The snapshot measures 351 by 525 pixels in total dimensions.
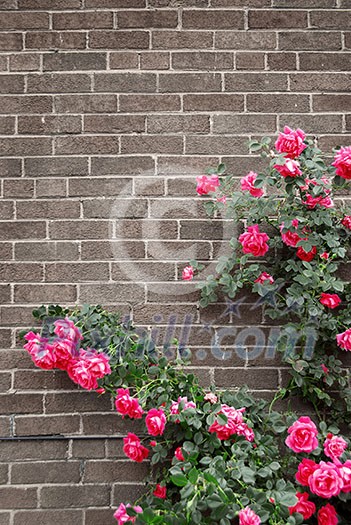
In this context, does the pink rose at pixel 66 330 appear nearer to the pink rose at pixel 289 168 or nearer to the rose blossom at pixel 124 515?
the rose blossom at pixel 124 515

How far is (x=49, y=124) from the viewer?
246 cm

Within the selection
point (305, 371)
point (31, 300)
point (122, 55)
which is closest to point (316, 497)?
point (305, 371)

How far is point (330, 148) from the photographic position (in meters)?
2.47

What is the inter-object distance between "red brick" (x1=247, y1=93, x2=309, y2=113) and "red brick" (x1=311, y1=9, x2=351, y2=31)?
0.32 m

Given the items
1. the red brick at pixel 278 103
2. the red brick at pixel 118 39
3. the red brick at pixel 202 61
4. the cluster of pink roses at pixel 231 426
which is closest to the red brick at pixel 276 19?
the red brick at pixel 202 61

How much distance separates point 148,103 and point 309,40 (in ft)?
2.41

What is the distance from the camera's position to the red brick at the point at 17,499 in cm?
230

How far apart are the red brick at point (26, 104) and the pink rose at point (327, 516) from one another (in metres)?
1.88

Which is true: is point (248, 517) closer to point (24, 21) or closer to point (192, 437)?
point (192, 437)

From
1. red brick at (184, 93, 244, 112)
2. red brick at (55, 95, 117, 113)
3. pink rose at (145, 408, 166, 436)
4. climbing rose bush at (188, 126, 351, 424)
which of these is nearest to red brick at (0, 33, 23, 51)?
red brick at (55, 95, 117, 113)

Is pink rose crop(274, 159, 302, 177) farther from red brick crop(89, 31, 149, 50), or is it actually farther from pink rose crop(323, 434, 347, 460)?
pink rose crop(323, 434, 347, 460)

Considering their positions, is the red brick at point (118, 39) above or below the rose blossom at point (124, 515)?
above

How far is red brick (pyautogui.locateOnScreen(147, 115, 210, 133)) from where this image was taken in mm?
2457

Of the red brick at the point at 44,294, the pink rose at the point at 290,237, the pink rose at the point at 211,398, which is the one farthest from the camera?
the red brick at the point at 44,294
